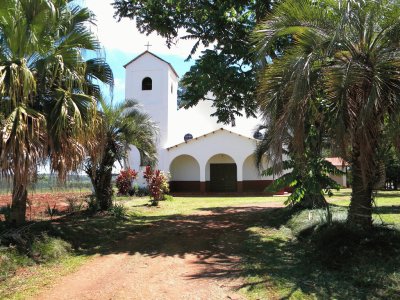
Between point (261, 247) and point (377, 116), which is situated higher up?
point (377, 116)

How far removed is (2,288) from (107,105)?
8.98m

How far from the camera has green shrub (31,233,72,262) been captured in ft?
25.4

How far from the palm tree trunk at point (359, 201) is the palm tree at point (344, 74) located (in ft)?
0.06

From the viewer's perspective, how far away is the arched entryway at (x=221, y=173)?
30.9m

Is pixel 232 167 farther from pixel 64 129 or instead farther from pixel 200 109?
pixel 64 129

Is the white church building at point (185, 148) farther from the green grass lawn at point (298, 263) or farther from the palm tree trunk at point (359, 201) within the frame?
the palm tree trunk at point (359, 201)

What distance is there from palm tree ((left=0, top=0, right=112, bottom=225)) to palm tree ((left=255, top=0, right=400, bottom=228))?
3.81 metres

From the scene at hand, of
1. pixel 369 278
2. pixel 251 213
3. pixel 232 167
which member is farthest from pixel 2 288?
pixel 232 167

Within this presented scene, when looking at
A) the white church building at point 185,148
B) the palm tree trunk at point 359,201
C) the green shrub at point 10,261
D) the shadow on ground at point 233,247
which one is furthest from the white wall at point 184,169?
the green shrub at point 10,261

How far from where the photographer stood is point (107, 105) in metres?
14.3

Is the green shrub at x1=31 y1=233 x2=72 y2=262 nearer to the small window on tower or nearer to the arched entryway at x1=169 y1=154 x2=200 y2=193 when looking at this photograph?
the arched entryway at x1=169 y1=154 x2=200 y2=193

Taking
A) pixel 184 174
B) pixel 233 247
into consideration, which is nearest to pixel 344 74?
pixel 233 247

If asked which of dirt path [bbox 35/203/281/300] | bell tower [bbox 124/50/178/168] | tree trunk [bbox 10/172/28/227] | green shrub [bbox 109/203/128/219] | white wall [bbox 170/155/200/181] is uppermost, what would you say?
bell tower [bbox 124/50/178/168]

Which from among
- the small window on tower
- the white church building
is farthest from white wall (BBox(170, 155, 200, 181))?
the small window on tower
